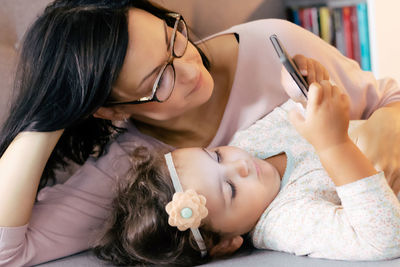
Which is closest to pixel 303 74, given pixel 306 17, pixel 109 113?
pixel 109 113

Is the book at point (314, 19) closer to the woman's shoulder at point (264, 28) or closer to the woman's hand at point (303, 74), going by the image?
the woman's shoulder at point (264, 28)

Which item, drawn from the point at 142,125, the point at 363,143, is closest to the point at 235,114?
the point at 142,125

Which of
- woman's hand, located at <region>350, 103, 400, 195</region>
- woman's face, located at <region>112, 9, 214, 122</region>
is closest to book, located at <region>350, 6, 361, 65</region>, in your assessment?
woman's hand, located at <region>350, 103, 400, 195</region>

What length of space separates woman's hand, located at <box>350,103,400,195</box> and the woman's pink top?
197mm

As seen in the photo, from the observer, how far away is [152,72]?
3.52ft

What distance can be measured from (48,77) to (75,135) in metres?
0.26

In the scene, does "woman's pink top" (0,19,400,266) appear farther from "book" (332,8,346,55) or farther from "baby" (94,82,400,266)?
"book" (332,8,346,55)

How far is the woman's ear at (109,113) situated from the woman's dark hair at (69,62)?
0.33 ft

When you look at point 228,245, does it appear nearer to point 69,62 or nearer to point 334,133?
point 334,133

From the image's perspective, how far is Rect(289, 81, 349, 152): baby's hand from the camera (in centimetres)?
89

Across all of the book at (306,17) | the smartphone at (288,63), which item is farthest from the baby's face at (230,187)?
the book at (306,17)

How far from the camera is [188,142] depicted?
142 centimetres

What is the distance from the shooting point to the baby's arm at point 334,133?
2.91 feet

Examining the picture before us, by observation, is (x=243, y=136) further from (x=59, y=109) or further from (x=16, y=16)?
(x=16, y=16)
